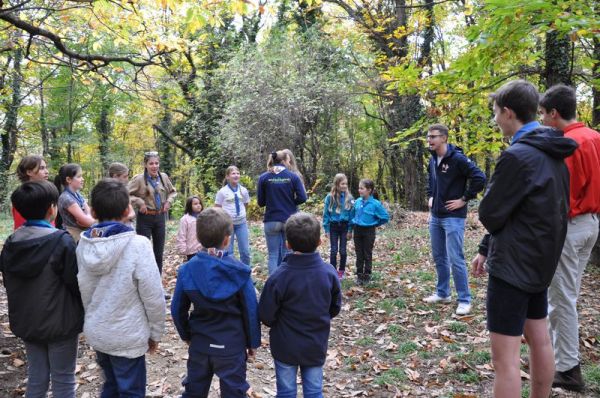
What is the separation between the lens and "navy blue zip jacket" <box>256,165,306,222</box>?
22.2 feet

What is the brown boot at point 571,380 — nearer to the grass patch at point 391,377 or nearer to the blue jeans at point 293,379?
the grass patch at point 391,377

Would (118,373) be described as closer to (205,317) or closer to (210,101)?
(205,317)

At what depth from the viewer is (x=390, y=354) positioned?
508 cm

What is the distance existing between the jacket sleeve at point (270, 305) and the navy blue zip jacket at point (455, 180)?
3.51 metres

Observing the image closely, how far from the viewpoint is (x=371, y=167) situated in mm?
24750

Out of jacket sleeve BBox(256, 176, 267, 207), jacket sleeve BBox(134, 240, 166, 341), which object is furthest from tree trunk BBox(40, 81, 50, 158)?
jacket sleeve BBox(134, 240, 166, 341)

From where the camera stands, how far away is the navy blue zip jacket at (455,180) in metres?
5.71

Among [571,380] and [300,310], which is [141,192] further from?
[571,380]

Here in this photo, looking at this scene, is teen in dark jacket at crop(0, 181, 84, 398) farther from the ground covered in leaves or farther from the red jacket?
the red jacket

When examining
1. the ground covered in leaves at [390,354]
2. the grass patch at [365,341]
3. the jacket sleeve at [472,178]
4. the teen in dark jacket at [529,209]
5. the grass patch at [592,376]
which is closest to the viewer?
the teen in dark jacket at [529,209]

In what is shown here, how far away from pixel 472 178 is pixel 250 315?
3902 millimetres

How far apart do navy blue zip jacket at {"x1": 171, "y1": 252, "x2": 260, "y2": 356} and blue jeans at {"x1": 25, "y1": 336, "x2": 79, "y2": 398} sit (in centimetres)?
94

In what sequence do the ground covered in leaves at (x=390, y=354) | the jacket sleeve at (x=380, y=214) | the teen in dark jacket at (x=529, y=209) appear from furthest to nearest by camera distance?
the jacket sleeve at (x=380, y=214)
the ground covered in leaves at (x=390, y=354)
the teen in dark jacket at (x=529, y=209)

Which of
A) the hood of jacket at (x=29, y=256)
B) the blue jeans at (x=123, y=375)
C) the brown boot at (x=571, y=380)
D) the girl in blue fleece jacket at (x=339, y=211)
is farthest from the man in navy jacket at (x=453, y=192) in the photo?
the hood of jacket at (x=29, y=256)
